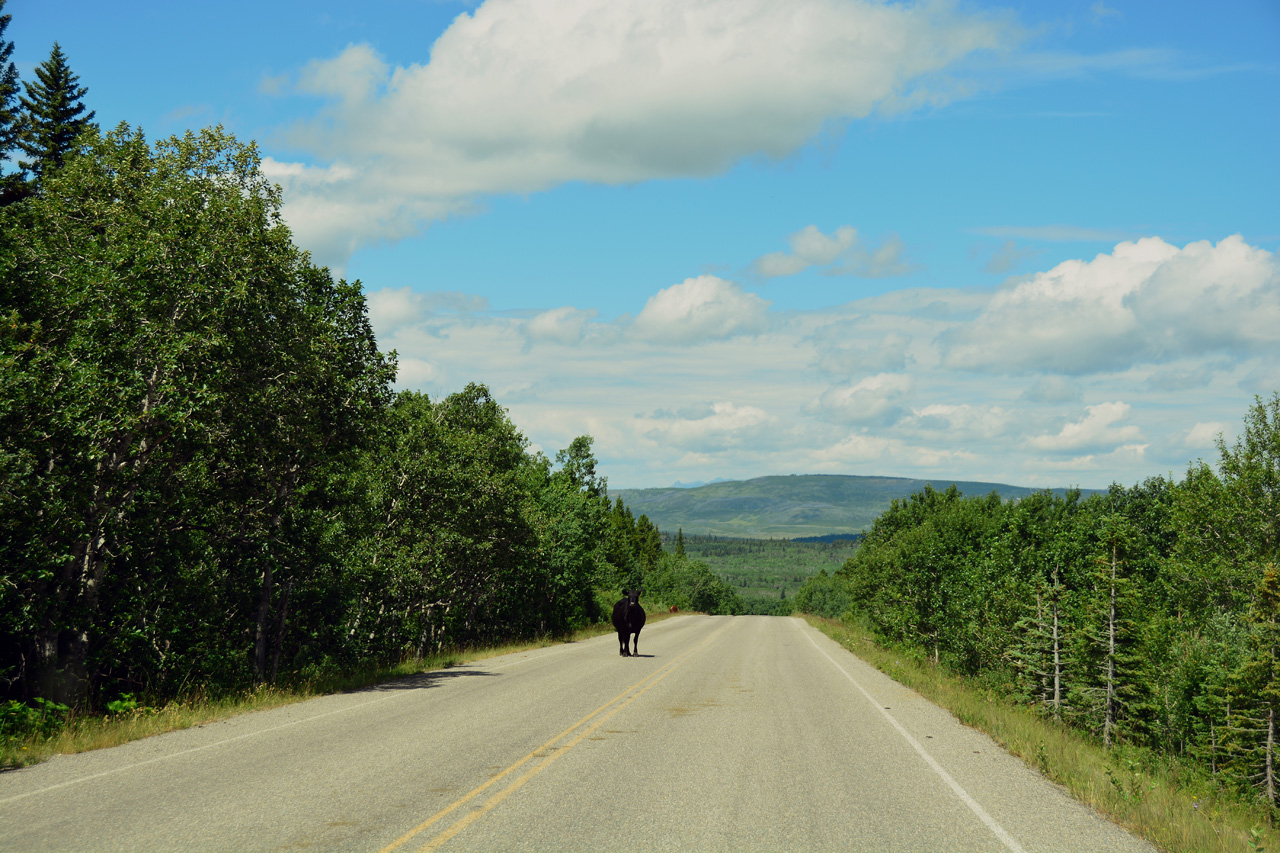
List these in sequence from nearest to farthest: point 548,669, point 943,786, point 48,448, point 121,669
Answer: point 943,786 → point 48,448 → point 121,669 → point 548,669

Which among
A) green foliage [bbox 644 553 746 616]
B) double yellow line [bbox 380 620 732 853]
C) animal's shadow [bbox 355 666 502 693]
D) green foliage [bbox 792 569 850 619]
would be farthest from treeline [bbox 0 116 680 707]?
green foliage [bbox 792 569 850 619]

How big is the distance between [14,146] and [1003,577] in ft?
151

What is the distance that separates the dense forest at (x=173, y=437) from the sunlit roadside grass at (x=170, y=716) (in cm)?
73

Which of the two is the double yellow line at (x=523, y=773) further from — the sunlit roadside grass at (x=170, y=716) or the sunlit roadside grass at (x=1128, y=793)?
the sunlit roadside grass at (x=1128, y=793)

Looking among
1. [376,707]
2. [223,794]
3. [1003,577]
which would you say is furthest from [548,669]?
[1003,577]

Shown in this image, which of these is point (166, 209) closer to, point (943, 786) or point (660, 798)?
point (660, 798)

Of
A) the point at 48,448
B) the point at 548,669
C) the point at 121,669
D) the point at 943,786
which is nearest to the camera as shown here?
the point at 943,786

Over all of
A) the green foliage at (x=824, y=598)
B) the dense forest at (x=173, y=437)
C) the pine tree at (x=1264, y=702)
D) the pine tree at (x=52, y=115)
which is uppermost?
the pine tree at (x=52, y=115)

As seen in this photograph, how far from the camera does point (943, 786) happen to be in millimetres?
9078

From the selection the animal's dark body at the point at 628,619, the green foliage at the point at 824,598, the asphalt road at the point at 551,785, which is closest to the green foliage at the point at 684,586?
the green foliage at the point at 824,598

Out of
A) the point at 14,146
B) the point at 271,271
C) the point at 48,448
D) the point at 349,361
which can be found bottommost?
the point at 48,448

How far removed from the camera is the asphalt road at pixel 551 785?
268 inches

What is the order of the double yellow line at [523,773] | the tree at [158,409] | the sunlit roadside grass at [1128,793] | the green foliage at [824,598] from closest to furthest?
the double yellow line at [523,773], the sunlit roadside grass at [1128,793], the tree at [158,409], the green foliage at [824,598]

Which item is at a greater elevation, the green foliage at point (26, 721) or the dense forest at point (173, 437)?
the dense forest at point (173, 437)
